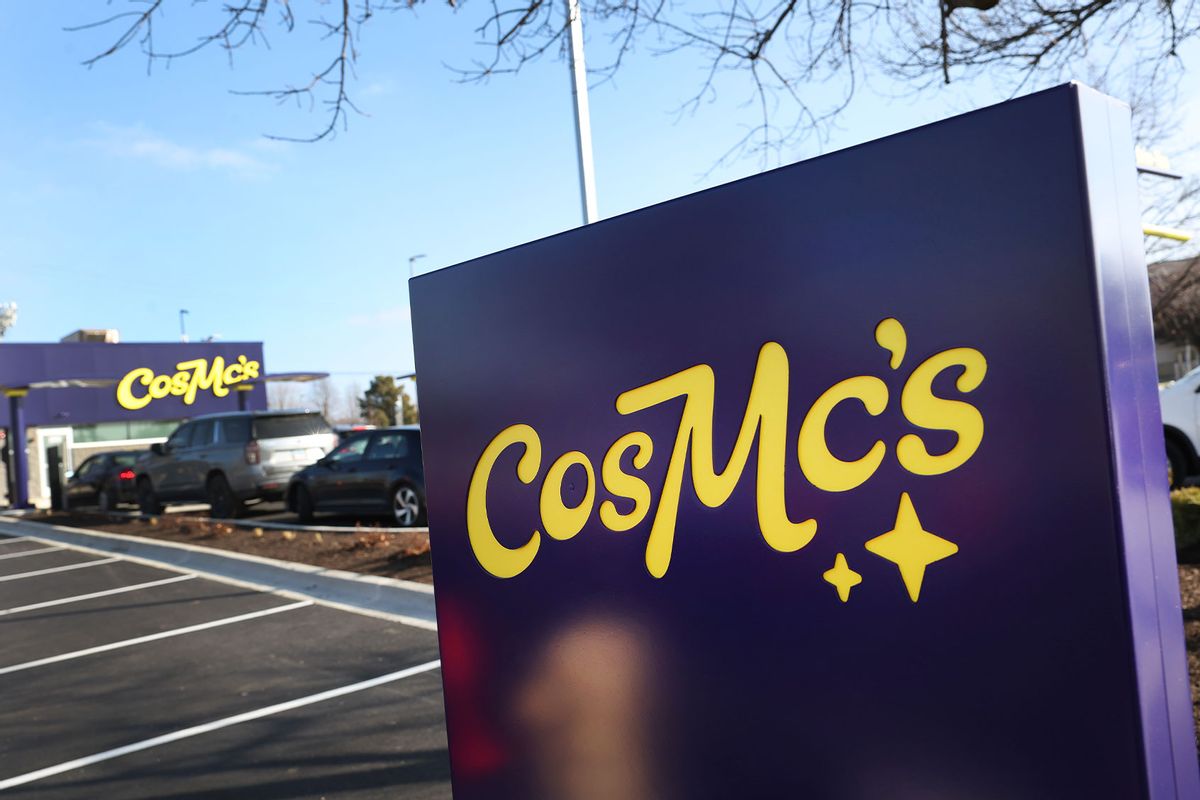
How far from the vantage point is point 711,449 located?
1.79 meters

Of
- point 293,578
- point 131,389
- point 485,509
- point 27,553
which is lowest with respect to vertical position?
point 293,578

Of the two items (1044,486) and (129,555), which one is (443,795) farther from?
(129,555)

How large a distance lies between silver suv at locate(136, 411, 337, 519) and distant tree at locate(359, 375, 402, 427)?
47.4 meters

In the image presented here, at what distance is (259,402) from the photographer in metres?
39.6

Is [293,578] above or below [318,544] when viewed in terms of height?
below

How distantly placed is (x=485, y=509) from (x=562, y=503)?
246mm

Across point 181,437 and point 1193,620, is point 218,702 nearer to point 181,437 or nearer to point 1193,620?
point 1193,620

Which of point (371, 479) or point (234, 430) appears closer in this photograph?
point (371, 479)

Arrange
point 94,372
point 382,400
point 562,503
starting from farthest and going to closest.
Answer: point 382,400 → point 94,372 → point 562,503

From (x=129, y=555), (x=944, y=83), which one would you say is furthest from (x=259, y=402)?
(x=944, y=83)

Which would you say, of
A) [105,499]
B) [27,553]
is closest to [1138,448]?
[27,553]

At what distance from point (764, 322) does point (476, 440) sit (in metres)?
0.82

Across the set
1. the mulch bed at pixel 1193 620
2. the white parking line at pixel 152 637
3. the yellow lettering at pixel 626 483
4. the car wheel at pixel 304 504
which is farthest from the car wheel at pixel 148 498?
the yellow lettering at pixel 626 483

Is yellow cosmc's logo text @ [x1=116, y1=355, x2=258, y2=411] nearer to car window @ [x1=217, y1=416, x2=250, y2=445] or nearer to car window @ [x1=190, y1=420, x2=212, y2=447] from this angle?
car window @ [x1=190, y1=420, x2=212, y2=447]
